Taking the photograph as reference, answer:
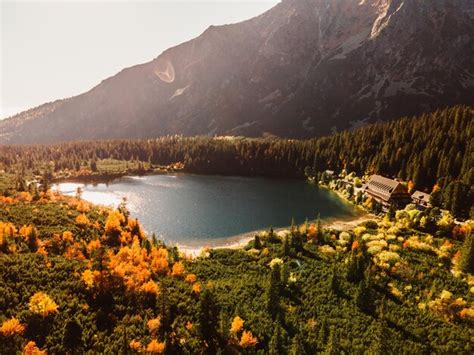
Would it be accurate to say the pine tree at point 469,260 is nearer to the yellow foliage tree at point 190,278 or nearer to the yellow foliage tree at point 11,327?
the yellow foliage tree at point 190,278

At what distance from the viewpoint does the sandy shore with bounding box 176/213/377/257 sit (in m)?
74.1

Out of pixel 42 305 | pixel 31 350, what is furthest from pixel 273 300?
pixel 42 305

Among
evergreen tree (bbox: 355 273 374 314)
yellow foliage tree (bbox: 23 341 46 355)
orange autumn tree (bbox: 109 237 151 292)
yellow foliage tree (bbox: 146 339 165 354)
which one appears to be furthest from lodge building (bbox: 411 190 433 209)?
yellow foliage tree (bbox: 23 341 46 355)

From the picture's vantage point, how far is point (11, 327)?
116 feet

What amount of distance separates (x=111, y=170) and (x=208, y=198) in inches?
3383

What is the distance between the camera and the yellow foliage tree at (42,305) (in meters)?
38.8

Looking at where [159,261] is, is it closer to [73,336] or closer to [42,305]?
[42,305]

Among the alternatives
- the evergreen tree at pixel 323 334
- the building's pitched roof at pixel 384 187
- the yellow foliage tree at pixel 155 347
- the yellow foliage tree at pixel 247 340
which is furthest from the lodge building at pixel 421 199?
the yellow foliage tree at pixel 155 347

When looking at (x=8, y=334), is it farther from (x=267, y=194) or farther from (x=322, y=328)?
(x=267, y=194)

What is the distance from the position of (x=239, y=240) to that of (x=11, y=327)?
51.8 metres

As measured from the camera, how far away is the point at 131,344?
36.8m

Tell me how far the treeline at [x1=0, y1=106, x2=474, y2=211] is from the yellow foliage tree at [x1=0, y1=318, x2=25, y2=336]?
95.3 m

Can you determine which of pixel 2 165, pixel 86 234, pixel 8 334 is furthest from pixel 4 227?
pixel 2 165

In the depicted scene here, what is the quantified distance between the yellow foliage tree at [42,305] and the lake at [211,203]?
3976 centimetres
